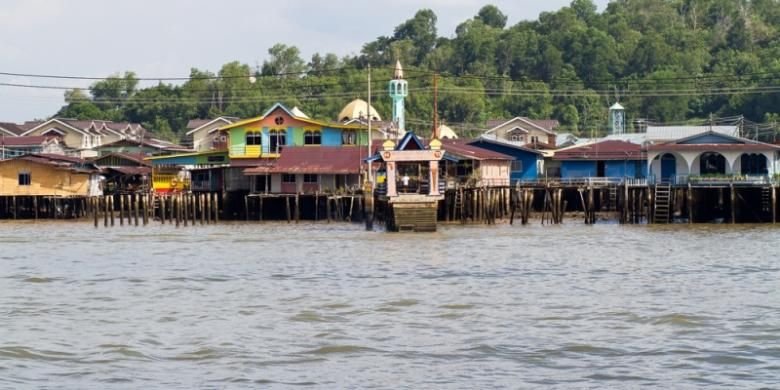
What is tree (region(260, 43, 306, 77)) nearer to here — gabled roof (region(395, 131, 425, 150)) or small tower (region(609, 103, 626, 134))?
small tower (region(609, 103, 626, 134))

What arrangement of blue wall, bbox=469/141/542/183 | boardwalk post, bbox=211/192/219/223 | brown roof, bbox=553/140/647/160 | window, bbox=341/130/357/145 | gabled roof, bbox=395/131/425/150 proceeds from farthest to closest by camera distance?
1. blue wall, bbox=469/141/542/183
2. window, bbox=341/130/357/145
3. brown roof, bbox=553/140/647/160
4. boardwalk post, bbox=211/192/219/223
5. gabled roof, bbox=395/131/425/150

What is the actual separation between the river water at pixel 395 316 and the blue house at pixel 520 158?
26.8 m

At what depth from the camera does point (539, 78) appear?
13188cm

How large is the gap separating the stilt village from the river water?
11.6 metres

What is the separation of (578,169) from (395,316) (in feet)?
149

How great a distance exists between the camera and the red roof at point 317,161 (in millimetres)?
61156

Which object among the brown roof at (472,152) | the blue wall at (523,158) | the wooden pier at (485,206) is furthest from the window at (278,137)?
the blue wall at (523,158)

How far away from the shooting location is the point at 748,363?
19.2 metres

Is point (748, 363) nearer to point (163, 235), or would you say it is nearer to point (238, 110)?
point (163, 235)

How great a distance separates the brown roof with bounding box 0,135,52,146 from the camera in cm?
8619

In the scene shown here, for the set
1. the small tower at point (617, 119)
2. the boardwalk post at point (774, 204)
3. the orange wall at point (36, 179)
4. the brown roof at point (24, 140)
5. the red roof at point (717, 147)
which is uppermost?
the small tower at point (617, 119)

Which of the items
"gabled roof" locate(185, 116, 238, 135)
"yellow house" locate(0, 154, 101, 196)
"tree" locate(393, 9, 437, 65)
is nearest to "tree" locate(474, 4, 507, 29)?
"tree" locate(393, 9, 437, 65)

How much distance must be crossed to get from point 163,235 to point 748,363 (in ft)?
111

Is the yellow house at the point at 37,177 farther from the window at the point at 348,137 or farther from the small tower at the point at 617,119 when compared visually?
the small tower at the point at 617,119
